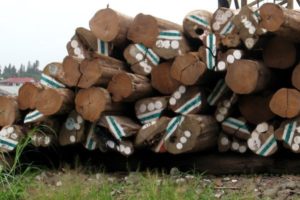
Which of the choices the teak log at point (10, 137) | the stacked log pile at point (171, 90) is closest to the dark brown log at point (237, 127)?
the stacked log pile at point (171, 90)

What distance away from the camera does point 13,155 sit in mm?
5930

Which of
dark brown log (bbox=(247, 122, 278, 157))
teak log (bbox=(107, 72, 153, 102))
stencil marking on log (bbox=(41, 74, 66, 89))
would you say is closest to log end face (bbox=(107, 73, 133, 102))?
teak log (bbox=(107, 72, 153, 102))

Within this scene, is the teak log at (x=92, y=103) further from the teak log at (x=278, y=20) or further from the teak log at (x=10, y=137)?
the teak log at (x=278, y=20)

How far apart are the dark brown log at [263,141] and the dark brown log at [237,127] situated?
102mm

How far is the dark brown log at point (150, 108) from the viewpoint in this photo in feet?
18.0

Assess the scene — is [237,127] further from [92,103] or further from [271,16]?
[92,103]

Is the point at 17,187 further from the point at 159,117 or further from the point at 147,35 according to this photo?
the point at 147,35

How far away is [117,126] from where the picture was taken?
214 inches

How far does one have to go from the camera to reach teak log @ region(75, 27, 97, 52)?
5.94m

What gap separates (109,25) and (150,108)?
873 millimetres

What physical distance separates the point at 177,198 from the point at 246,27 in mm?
1667

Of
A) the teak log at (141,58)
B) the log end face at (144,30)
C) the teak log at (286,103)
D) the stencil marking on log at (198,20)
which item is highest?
the stencil marking on log at (198,20)

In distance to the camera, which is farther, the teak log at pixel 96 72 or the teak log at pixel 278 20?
the teak log at pixel 96 72

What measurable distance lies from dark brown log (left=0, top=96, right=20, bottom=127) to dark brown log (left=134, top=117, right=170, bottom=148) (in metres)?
1.28
